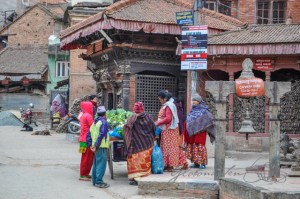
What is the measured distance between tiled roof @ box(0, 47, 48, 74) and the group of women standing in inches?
1395

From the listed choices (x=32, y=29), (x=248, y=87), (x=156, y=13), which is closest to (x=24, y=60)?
(x=32, y=29)

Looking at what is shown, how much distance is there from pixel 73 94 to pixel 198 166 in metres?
21.3

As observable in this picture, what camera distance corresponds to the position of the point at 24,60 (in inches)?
1874

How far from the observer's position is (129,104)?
18.8 meters

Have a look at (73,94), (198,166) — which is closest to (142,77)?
(198,166)

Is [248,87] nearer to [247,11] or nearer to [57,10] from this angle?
[247,11]

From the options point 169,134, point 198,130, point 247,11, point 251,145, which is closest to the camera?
point 169,134

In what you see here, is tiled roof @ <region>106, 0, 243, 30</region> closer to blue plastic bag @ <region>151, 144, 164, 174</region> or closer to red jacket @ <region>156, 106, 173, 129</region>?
red jacket @ <region>156, 106, 173, 129</region>

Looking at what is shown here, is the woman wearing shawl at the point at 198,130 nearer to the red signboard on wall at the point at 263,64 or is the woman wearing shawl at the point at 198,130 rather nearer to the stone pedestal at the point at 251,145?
the stone pedestal at the point at 251,145

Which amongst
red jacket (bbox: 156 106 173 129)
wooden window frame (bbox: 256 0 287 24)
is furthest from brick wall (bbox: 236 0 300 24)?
red jacket (bbox: 156 106 173 129)

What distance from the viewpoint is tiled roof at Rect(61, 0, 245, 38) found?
17.7 meters

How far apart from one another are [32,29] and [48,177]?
41.1 metres

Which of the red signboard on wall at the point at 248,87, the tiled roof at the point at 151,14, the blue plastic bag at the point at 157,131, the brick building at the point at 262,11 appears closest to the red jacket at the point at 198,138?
the blue plastic bag at the point at 157,131

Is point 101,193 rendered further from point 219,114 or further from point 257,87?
point 257,87
